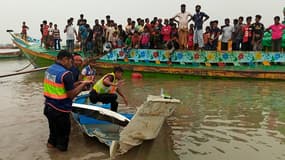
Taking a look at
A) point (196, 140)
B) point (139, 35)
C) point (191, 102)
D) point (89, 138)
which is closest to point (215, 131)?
point (196, 140)

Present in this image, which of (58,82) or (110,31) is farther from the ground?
(110,31)

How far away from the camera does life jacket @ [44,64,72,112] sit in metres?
5.18

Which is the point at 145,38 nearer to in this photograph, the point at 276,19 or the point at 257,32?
the point at 257,32

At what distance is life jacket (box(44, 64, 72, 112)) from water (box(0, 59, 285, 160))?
78 centimetres

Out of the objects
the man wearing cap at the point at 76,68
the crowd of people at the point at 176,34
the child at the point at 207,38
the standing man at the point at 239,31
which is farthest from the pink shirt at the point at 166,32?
the man wearing cap at the point at 76,68

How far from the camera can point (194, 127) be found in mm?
7051

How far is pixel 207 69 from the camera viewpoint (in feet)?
45.1

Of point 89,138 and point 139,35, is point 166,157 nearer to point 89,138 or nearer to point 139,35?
point 89,138

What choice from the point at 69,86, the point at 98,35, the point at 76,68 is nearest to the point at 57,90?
the point at 69,86

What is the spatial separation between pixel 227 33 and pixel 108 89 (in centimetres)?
752

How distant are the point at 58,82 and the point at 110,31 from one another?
9785 mm

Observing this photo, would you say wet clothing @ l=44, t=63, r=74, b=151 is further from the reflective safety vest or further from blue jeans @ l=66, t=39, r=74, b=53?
blue jeans @ l=66, t=39, r=74, b=53

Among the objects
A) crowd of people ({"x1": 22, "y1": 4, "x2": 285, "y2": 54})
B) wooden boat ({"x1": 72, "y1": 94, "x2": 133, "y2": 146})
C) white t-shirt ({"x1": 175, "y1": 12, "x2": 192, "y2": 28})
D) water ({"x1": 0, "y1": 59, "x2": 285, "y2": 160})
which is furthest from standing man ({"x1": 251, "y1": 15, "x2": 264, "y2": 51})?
wooden boat ({"x1": 72, "y1": 94, "x2": 133, "y2": 146})

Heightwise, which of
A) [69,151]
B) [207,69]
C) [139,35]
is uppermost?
[139,35]
